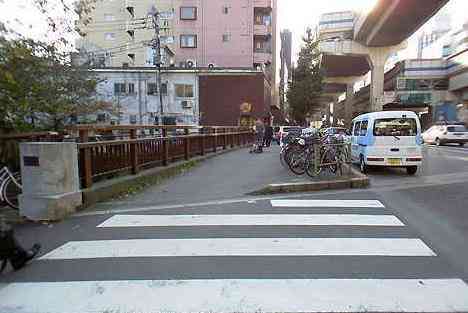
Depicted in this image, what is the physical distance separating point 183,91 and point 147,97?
12.5ft

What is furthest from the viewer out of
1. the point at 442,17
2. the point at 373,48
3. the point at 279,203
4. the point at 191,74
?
the point at 442,17

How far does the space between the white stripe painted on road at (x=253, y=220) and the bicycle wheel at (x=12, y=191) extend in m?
→ 1.97

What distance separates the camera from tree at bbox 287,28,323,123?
47500mm

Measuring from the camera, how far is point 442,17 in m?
63.3

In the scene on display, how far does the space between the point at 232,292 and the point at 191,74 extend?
3875cm

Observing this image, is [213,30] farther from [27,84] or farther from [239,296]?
[239,296]

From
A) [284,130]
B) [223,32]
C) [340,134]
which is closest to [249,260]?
[340,134]

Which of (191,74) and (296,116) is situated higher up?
(191,74)

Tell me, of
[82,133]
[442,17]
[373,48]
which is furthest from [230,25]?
[82,133]

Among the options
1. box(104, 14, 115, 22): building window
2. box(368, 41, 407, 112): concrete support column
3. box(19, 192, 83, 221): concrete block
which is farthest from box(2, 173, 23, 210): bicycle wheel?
box(104, 14, 115, 22): building window

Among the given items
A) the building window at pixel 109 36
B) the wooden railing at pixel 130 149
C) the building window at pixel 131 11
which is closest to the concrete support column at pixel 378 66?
the building window at pixel 131 11

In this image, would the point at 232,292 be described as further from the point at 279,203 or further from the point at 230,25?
the point at 230,25

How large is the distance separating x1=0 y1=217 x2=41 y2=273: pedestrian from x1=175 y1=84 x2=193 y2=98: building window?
1485 inches

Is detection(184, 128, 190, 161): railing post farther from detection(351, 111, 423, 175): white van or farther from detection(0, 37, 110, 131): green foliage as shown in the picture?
detection(351, 111, 423, 175): white van
